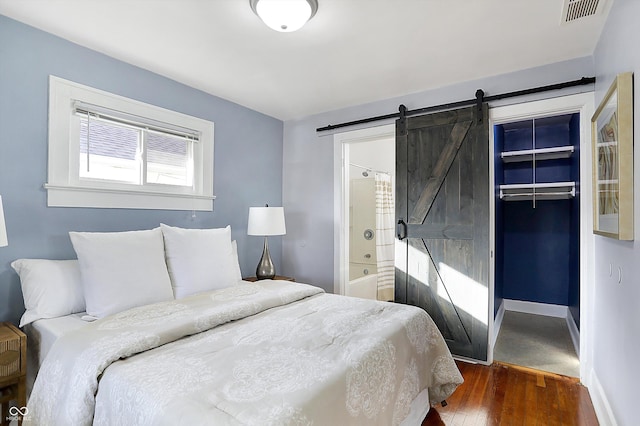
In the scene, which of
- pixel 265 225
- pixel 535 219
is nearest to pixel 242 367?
pixel 265 225

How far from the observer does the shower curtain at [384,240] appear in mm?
4605

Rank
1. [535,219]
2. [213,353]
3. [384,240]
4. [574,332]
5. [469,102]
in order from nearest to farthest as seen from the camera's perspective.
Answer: [213,353]
[469,102]
[574,332]
[535,219]
[384,240]

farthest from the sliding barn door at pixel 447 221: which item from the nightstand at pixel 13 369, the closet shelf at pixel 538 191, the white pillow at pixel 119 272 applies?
the nightstand at pixel 13 369

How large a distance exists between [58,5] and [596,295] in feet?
13.2

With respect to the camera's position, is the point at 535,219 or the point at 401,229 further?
the point at 535,219

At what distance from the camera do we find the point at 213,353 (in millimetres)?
1412

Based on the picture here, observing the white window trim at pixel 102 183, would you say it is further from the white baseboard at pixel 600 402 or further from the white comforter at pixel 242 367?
the white baseboard at pixel 600 402

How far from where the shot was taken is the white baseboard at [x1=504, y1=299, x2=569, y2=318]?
14.0ft

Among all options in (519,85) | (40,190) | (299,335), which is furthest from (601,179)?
(40,190)

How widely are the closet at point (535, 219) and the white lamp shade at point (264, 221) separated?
2.66 m

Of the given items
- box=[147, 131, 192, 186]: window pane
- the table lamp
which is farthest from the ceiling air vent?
box=[147, 131, 192, 186]: window pane

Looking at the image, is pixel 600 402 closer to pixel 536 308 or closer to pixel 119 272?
pixel 536 308

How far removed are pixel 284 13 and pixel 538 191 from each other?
3538mm

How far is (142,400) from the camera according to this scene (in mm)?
1109
